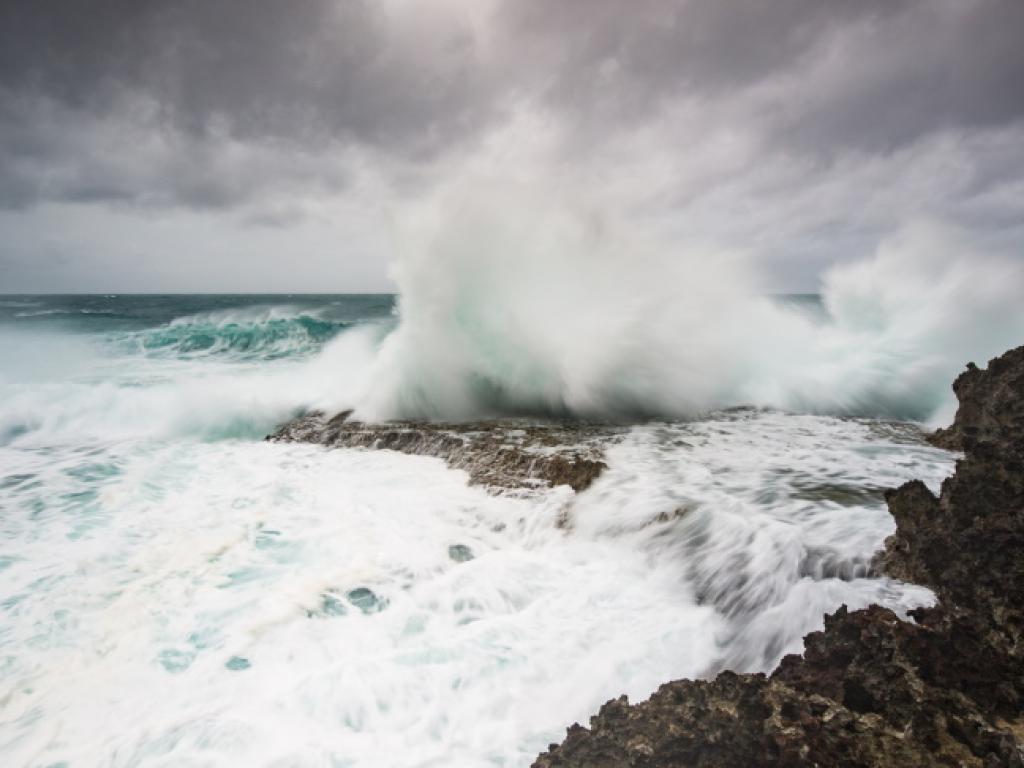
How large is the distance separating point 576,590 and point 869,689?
2125mm

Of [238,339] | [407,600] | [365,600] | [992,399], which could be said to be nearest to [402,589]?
[407,600]

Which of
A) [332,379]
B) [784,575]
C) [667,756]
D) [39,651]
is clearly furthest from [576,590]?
[332,379]

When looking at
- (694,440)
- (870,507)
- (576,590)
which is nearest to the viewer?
(576,590)

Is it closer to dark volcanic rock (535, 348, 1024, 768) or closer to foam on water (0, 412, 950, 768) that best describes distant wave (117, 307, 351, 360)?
foam on water (0, 412, 950, 768)

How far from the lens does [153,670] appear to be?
10.4 feet

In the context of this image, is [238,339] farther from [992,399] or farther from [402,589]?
[992,399]

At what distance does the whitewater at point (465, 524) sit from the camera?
2.87m

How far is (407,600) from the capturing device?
3844 mm

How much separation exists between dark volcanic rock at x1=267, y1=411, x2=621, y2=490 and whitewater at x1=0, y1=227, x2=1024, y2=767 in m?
0.30

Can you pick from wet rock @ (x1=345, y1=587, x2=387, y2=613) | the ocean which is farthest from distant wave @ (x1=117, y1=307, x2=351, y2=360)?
wet rock @ (x1=345, y1=587, x2=387, y2=613)

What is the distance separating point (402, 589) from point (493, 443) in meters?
3.22

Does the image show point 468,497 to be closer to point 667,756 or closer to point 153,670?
point 153,670

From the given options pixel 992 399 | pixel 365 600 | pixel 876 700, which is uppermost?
pixel 992 399

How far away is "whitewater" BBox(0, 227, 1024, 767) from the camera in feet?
9.41
